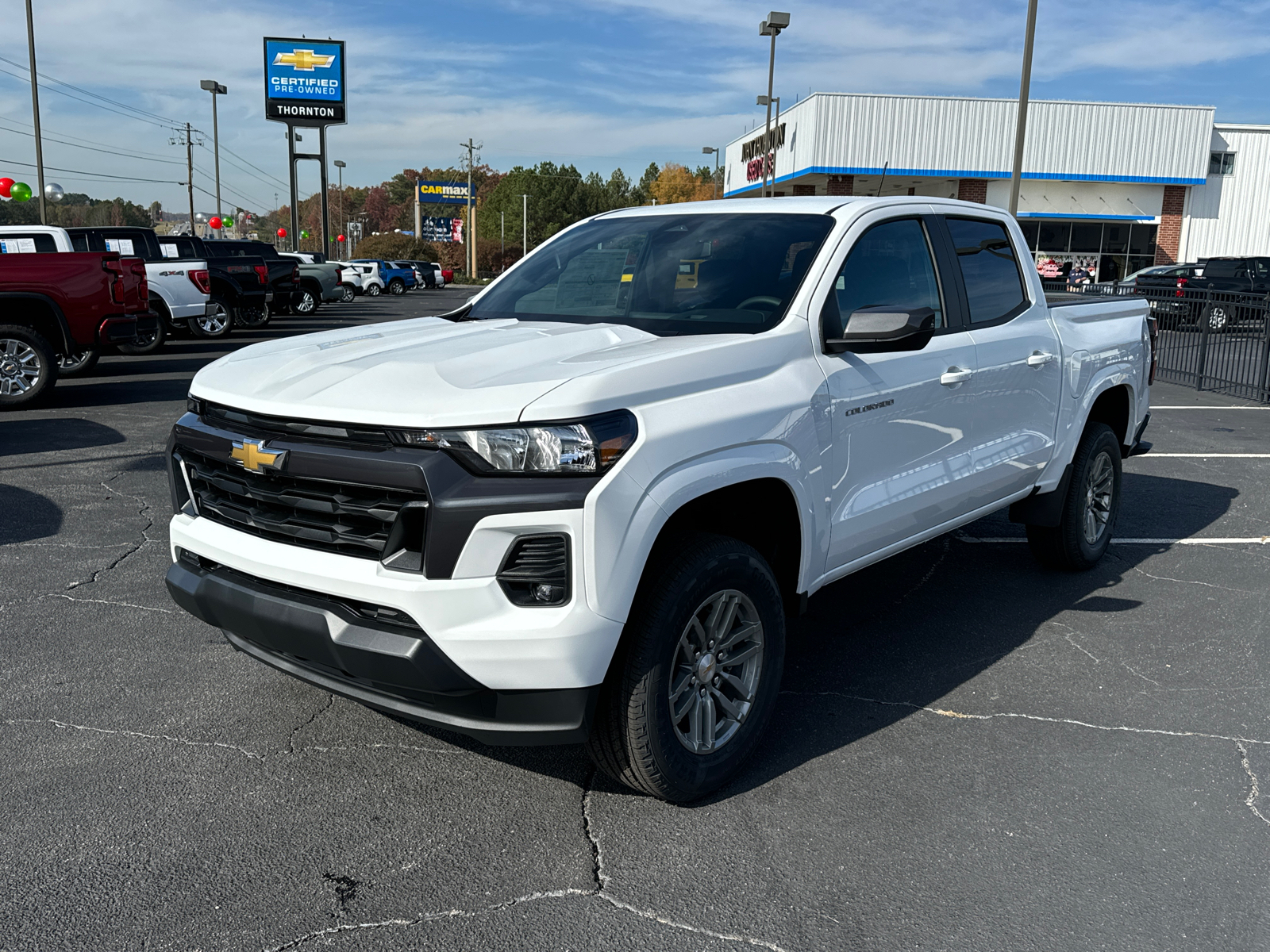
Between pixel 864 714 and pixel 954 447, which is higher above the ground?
pixel 954 447

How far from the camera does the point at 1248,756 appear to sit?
387 cm

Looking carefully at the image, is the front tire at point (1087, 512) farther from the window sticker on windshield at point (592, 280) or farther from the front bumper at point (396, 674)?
the front bumper at point (396, 674)

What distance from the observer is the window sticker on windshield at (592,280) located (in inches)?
175

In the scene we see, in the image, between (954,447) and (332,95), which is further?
(332,95)

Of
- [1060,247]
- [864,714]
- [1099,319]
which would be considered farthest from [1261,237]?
[864,714]

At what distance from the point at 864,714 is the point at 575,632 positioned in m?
1.68

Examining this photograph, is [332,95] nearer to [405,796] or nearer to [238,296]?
[238,296]

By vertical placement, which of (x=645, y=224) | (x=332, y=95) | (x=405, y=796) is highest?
(x=332, y=95)

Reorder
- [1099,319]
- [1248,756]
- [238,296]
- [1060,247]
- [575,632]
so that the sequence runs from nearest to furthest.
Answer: [575,632], [1248,756], [1099,319], [238,296], [1060,247]

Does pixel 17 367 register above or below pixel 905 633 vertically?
above

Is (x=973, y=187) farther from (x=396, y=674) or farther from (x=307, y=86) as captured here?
(x=396, y=674)

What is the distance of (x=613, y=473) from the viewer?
295 centimetres

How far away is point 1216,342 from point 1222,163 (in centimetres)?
3325

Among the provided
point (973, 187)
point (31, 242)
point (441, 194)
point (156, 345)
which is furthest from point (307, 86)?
point (441, 194)
